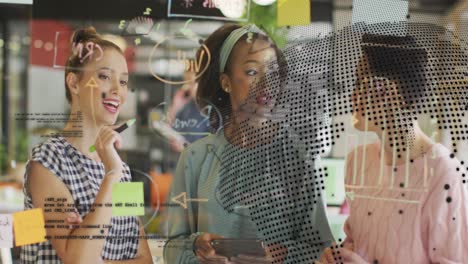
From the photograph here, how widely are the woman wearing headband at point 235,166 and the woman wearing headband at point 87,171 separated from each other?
19 cm

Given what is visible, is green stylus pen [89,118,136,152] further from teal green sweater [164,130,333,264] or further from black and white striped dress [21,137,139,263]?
teal green sweater [164,130,333,264]

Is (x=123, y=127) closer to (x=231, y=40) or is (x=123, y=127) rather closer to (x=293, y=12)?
(x=231, y=40)

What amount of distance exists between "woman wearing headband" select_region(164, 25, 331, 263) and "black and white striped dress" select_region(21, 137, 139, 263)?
0.15 m

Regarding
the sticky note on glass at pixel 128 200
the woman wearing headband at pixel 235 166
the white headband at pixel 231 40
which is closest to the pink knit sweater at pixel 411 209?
the woman wearing headband at pixel 235 166

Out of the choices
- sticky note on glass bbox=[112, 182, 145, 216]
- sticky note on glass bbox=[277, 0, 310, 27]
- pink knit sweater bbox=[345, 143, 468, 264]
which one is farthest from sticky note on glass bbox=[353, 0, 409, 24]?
sticky note on glass bbox=[112, 182, 145, 216]

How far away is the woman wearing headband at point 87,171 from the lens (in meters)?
2.02

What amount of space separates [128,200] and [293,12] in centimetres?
89

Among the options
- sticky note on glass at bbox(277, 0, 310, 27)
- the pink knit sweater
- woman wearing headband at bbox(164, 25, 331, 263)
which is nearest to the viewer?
the pink knit sweater

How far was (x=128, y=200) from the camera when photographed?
6.68 feet

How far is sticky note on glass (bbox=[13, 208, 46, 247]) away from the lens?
204 cm

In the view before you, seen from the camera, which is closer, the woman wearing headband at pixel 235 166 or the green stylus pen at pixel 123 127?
the woman wearing headband at pixel 235 166
